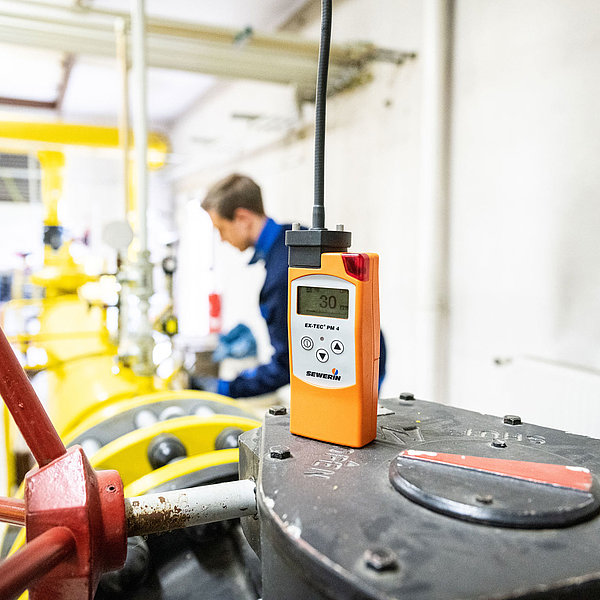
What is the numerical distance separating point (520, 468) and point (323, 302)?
0.76 feet

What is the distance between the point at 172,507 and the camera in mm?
486

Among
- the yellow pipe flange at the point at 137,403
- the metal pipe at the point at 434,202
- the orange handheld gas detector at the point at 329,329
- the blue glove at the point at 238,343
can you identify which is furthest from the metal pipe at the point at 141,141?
the blue glove at the point at 238,343

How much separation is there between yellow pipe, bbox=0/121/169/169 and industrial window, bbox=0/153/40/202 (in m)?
2.39

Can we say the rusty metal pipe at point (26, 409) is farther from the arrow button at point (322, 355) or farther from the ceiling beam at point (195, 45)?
the ceiling beam at point (195, 45)

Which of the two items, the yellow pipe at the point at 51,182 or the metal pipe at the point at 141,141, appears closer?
the metal pipe at the point at 141,141

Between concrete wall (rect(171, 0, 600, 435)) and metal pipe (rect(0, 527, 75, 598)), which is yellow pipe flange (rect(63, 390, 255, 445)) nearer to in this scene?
metal pipe (rect(0, 527, 75, 598))

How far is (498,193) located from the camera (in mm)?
1817

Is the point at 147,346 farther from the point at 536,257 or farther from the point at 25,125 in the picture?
the point at 25,125

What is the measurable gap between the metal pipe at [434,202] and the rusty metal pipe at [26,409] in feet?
5.40

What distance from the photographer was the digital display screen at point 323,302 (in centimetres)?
55

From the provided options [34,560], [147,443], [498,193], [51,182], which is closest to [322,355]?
[34,560]

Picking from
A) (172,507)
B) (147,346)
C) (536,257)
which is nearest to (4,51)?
(147,346)

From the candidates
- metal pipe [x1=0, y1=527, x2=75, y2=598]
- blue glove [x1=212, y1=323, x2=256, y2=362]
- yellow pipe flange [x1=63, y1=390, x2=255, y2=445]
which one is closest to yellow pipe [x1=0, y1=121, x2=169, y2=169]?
blue glove [x1=212, y1=323, x2=256, y2=362]

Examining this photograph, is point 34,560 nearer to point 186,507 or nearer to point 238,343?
point 186,507
